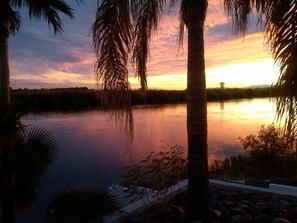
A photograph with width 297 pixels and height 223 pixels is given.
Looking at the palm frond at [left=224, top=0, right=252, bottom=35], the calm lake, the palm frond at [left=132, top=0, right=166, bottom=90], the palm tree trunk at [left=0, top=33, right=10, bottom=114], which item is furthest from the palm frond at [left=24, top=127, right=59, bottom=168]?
the palm frond at [left=224, top=0, right=252, bottom=35]

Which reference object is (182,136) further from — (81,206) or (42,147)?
(81,206)

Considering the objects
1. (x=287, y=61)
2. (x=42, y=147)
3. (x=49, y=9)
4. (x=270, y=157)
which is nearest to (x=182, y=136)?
(x=270, y=157)

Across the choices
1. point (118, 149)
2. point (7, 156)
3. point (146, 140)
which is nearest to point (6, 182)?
point (7, 156)

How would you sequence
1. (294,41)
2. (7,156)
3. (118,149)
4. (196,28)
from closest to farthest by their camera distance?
1. (294,41)
2. (196,28)
3. (7,156)
4. (118,149)

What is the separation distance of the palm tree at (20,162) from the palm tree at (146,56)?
2.45 meters

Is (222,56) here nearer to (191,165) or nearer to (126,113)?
(191,165)

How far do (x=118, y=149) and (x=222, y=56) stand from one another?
37.3 feet

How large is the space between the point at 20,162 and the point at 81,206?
1549 millimetres

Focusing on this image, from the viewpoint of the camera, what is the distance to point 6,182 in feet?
19.9

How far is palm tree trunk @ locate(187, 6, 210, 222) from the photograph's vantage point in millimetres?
5199

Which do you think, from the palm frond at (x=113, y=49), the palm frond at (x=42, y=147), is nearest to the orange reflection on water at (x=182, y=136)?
the palm frond at (x=42, y=147)

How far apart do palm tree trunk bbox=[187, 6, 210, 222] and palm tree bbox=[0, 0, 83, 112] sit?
170 inches

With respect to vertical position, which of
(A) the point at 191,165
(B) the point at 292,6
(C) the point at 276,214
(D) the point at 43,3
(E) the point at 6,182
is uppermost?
(D) the point at 43,3

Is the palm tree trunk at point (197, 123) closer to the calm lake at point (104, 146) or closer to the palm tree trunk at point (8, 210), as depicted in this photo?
the palm tree trunk at point (8, 210)
